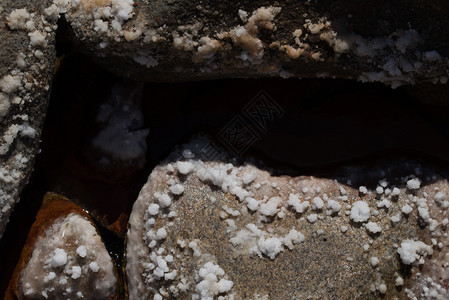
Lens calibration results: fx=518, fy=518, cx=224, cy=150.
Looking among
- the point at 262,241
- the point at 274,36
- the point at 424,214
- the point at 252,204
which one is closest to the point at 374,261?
the point at 424,214

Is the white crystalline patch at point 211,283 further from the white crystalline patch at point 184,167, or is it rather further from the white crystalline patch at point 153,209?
the white crystalline patch at point 184,167

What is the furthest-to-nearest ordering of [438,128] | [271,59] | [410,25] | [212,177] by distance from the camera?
1. [438,128]
2. [212,177]
3. [271,59]
4. [410,25]

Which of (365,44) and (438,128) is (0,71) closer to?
(365,44)

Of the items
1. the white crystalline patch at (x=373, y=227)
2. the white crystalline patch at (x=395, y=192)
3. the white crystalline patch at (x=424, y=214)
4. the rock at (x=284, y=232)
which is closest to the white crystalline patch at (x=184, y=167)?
the rock at (x=284, y=232)

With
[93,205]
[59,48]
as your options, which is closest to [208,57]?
[59,48]

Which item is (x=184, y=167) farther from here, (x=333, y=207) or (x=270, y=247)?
(x=333, y=207)

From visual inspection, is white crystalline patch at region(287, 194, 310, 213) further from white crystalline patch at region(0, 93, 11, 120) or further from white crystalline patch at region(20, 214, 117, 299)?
white crystalline patch at region(0, 93, 11, 120)
